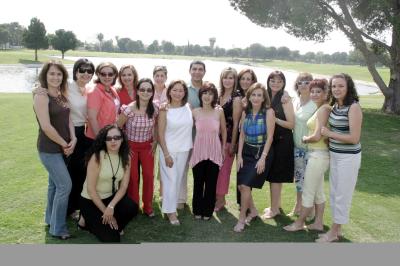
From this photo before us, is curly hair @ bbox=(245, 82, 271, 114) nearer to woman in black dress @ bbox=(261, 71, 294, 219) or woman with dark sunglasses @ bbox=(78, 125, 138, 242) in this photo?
woman in black dress @ bbox=(261, 71, 294, 219)

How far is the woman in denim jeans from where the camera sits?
4.38 metres

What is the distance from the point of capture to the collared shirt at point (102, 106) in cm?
490

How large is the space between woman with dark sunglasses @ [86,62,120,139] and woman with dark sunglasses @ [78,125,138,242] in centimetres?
38

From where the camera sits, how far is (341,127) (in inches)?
178

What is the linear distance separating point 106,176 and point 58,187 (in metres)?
0.56

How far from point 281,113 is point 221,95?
914 mm

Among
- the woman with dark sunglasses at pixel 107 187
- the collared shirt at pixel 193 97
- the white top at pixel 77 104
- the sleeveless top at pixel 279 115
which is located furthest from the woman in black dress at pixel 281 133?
the white top at pixel 77 104

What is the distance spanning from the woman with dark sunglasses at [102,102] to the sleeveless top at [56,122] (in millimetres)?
381

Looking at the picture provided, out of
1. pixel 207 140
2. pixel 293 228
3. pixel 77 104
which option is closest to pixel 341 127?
pixel 293 228

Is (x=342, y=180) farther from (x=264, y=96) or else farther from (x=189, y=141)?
(x=189, y=141)

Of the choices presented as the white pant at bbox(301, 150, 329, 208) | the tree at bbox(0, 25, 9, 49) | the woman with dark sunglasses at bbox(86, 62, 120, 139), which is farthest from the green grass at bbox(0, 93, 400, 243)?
the tree at bbox(0, 25, 9, 49)

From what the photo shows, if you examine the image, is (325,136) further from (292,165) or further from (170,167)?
(170,167)

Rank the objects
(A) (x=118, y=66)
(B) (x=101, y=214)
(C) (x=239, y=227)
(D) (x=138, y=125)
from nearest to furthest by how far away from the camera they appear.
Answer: (B) (x=101, y=214) < (D) (x=138, y=125) < (C) (x=239, y=227) < (A) (x=118, y=66)

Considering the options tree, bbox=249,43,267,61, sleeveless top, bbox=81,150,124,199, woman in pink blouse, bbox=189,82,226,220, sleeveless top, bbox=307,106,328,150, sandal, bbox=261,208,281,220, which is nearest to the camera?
sleeveless top, bbox=81,150,124,199
